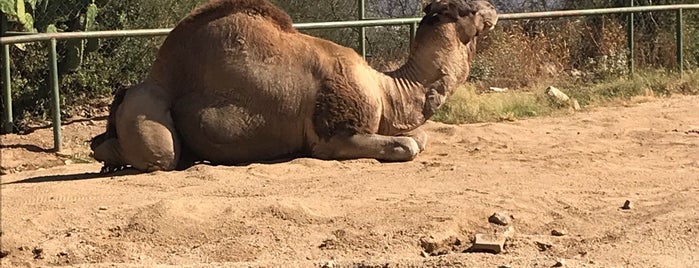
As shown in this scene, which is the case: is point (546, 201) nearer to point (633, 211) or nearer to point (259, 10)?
point (633, 211)

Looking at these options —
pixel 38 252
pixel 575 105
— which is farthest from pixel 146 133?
pixel 575 105

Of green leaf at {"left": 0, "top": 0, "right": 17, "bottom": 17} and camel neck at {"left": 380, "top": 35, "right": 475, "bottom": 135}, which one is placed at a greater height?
green leaf at {"left": 0, "top": 0, "right": 17, "bottom": 17}

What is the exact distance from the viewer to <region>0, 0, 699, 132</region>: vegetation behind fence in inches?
514

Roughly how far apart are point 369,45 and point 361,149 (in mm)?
7103

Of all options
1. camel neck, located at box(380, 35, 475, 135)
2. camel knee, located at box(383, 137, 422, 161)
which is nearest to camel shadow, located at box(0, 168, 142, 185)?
camel knee, located at box(383, 137, 422, 161)

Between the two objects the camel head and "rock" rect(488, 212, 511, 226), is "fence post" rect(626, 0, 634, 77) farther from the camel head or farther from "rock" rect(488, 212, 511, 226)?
"rock" rect(488, 212, 511, 226)

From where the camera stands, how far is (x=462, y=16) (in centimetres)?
995

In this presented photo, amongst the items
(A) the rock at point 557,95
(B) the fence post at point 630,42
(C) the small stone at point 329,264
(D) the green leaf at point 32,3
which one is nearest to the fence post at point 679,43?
(B) the fence post at point 630,42

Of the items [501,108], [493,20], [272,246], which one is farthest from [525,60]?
[272,246]

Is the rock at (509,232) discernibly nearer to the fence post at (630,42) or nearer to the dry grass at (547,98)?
the dry grass at (547,98)

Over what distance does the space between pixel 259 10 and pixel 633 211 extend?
3.41m

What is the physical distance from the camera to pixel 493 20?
10.2 metres

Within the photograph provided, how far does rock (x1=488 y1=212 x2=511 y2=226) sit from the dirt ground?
0.15 feet

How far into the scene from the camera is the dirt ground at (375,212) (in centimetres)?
654
